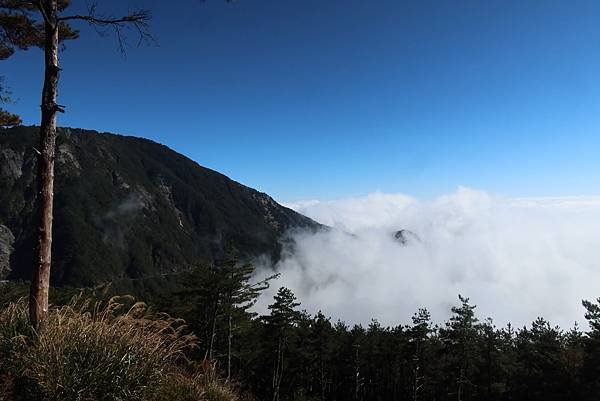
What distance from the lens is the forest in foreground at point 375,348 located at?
2905cm

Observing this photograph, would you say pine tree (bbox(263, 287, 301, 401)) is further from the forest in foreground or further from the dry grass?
the dry grass

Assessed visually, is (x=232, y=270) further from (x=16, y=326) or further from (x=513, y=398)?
(x=513, y=398)

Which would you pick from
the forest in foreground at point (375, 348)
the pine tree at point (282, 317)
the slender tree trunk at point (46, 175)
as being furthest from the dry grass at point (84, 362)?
the pine tree at point (282, 317)

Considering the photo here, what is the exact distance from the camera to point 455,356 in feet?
118

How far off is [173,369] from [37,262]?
8.09ft

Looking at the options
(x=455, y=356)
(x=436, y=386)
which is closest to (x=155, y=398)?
(x=455, y=356)

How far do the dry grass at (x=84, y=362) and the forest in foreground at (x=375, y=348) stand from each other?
1.60m

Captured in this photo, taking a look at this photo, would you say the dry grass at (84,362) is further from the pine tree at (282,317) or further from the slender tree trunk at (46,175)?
the pine tree at (282,317)

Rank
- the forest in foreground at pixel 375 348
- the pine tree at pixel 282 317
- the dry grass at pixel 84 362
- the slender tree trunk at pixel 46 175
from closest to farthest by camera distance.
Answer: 1. the dry grass at pixel 84 362
2. the slender tree trunk at pixel 46 175
3. the forest in foreground at pixel 375 348
4. the pine tree at pixel 282 317

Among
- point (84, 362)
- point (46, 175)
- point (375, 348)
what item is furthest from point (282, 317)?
point (84, 362)

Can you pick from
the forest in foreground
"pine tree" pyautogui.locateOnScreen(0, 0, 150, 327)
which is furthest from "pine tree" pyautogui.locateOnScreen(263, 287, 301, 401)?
"pine tree" pyautogui.locateOnScreen(0, 0, 150, 327)

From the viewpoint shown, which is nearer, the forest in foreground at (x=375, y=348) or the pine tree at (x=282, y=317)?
the forest in foreground at (x=375, y=348)

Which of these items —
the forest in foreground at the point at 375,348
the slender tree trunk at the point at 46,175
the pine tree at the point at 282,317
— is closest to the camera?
the slender tree trunk at the point at 46,175

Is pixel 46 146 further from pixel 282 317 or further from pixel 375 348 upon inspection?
pixel 375 348
